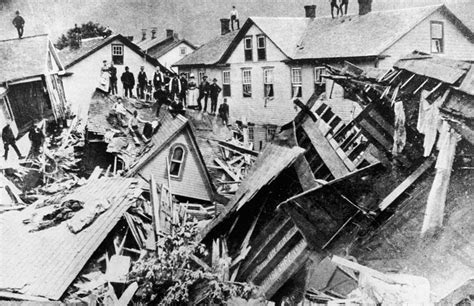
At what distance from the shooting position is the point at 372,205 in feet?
27.1

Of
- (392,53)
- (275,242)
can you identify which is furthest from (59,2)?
(392,53)

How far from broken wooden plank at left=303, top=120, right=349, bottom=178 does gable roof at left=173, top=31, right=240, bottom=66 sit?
21.2 m

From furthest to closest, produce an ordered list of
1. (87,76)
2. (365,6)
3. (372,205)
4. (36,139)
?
(87,76) < (365,6) < (36,139) < (372,205)

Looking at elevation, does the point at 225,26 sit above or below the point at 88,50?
above

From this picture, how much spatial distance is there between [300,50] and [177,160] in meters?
13.0

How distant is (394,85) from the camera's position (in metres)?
8.70

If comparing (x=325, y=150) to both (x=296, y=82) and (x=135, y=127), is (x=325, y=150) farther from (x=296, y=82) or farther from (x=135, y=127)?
(x=296, y=82)

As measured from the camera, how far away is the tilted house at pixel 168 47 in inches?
2000

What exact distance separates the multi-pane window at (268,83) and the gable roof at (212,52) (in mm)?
3965

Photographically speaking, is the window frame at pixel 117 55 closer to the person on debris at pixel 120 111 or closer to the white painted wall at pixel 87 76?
the white painted wall at pixel 87 76

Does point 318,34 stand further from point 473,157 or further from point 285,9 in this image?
point 473,157

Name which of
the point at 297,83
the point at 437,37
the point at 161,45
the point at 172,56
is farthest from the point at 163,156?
the point at 161,45

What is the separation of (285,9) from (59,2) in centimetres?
1756

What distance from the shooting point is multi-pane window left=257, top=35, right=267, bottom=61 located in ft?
91.5
